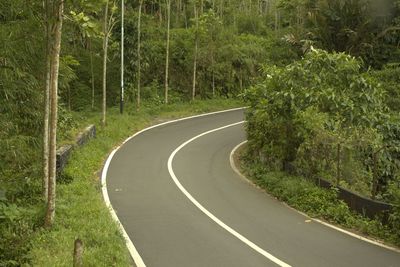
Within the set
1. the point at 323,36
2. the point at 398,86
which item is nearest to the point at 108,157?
the point at 398,86

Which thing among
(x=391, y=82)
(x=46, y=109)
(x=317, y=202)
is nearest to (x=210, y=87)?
(x=391, y=82)

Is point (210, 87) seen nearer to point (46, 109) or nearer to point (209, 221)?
point (209, 221)

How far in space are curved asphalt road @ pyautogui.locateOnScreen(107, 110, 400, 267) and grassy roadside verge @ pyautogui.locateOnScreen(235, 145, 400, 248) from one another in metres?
0.43

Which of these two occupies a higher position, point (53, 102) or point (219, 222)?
point (53, 102)

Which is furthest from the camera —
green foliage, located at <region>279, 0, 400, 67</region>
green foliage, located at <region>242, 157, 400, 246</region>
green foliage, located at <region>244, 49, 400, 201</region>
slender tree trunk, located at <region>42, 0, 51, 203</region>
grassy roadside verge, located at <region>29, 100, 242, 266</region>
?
green foliage, located at <region>279, 0, 400, 67</region>

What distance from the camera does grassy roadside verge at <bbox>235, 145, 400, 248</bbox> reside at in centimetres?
1184

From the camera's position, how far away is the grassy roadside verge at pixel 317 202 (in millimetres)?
11836

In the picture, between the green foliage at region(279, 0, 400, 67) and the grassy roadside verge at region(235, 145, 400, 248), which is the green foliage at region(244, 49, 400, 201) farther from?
the green foliage at region(279, 0, 400, 67)

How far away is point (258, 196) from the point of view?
50.7ft

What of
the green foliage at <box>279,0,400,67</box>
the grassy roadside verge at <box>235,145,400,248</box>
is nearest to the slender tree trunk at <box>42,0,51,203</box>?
the grassy roadside verge at <box>235,145,400,248</box>

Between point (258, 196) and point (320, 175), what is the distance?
2.00m

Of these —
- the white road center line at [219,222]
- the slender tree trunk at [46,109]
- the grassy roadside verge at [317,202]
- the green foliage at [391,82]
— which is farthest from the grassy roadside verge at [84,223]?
the green foliage at [391,82]

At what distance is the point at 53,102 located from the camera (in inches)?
408

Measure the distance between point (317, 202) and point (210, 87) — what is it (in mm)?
23863
